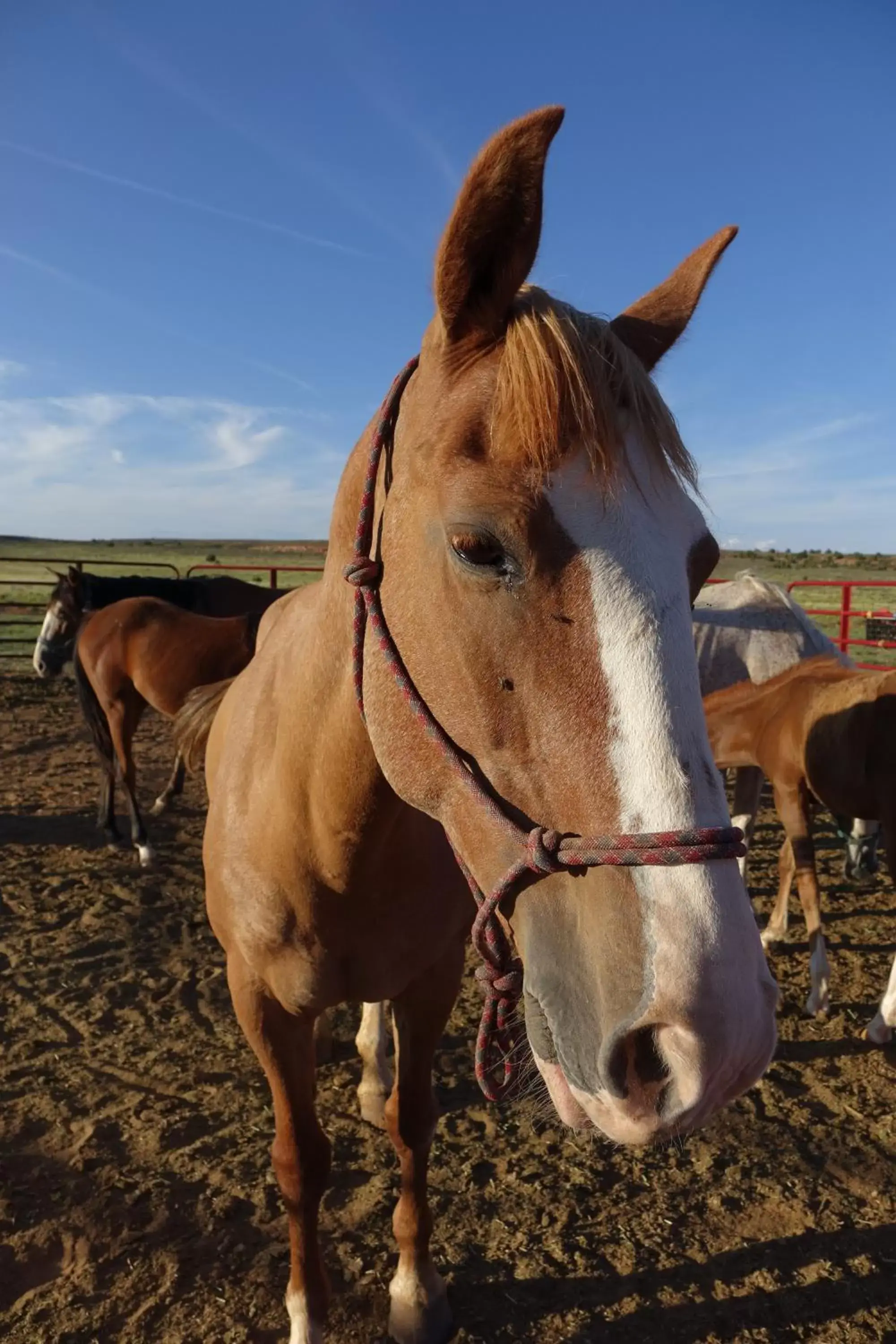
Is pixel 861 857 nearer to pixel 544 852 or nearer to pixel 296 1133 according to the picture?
pixel 296 1133

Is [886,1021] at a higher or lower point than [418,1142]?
lower

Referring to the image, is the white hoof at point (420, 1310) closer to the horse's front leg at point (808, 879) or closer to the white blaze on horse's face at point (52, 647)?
the horse's front leg at point (808, 879)

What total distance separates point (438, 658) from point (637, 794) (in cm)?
40

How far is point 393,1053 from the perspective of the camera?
3.67 m

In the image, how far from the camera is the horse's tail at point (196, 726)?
11.8ft

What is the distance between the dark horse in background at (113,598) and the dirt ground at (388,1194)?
6055mm

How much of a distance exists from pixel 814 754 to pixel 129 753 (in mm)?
5197

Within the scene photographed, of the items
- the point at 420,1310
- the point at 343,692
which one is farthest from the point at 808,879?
the point at 343,692

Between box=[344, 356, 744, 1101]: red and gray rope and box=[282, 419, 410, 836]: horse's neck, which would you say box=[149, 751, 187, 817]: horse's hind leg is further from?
box=[344, 356, 744, 1101]: red and gray rope

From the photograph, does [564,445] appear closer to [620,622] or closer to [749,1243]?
[620,622]

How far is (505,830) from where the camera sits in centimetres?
121

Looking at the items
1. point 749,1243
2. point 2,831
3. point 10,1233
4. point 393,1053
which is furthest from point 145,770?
point 749,1243

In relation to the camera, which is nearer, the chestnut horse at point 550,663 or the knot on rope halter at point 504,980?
the chestnut horse at point 550,663

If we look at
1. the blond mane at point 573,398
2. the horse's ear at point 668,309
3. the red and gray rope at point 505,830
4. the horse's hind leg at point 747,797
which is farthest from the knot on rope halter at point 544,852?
the horse's hind leg at point 747,797
